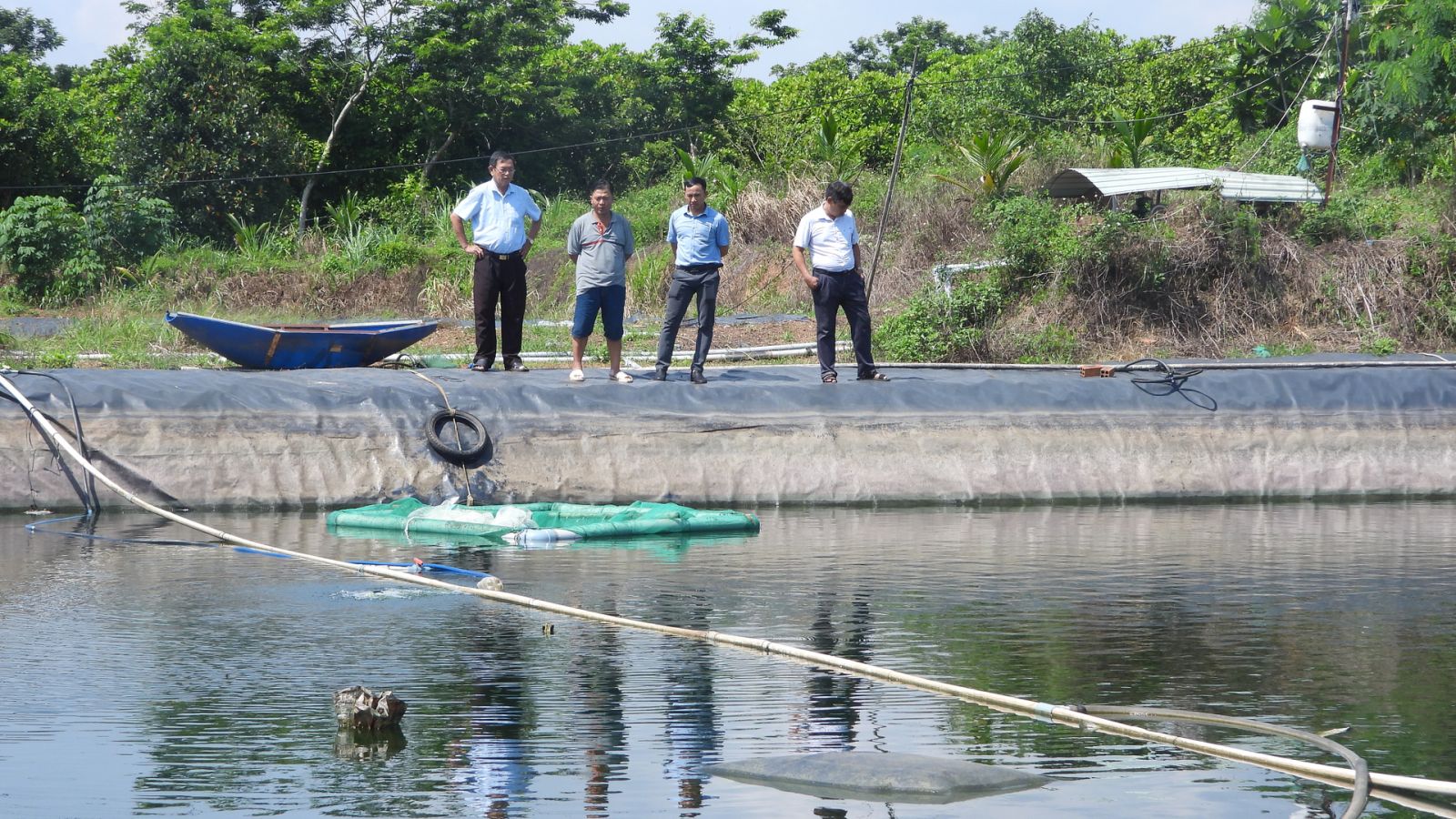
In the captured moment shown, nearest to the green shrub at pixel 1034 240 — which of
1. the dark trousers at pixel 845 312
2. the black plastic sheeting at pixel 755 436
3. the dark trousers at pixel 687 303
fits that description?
the black plastic sheeting at pixel 755 436

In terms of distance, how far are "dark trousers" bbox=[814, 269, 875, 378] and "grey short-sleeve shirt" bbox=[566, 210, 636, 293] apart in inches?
57.9

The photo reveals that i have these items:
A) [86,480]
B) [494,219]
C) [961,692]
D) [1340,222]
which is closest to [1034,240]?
[1340,222]

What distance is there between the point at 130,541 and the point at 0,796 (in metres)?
A: 5.58

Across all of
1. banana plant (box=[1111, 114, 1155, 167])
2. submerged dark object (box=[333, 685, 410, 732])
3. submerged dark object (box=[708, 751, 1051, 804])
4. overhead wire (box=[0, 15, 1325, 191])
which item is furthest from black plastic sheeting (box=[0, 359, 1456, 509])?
overhead wire (box=[0, 15, 1325, 191])

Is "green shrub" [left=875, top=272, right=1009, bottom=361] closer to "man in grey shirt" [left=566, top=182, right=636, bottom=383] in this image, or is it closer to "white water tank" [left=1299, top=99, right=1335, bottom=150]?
"white water tank" [left=1299, top=99, right=1335, bottom=150]

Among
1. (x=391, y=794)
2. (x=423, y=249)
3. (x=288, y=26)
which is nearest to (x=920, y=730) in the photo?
(x=391, y=794)

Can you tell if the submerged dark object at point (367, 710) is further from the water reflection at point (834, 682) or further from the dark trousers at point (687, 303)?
the dark trousers at point (687, 303)

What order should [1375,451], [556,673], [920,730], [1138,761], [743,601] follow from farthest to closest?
[1375,451]
[743,601]
[556,673]
[920,730]
[1138,761]

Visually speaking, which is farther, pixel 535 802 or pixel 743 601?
pixel 743 601

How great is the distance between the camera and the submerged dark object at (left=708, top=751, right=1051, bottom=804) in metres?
4.25

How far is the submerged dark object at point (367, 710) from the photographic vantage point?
4.86m

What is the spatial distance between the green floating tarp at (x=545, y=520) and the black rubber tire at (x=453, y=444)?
71 centimetres

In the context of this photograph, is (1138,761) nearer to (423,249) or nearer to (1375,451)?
(1375,451)

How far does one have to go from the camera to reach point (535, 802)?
4.16 meters
